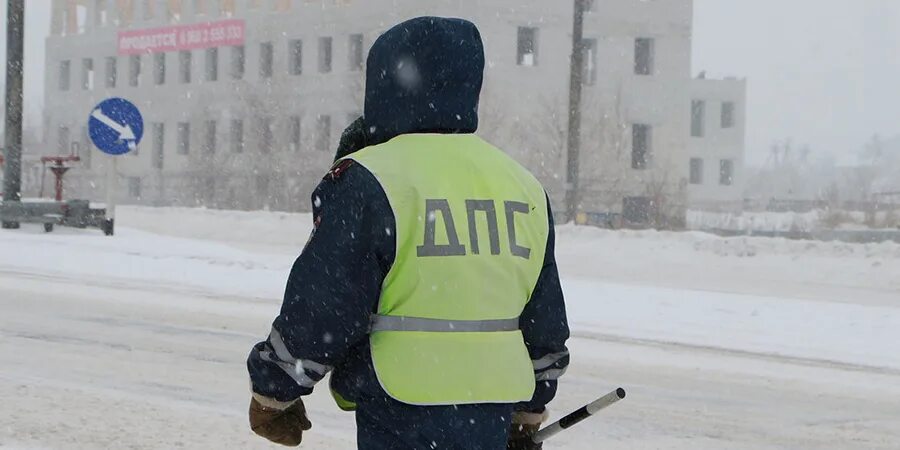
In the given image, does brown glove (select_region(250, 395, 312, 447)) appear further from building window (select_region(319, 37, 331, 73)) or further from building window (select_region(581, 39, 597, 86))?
building window (select_region(319, 37, 331, 73))

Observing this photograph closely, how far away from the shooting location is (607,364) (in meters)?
9.08

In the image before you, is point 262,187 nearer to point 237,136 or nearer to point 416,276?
point 237,136

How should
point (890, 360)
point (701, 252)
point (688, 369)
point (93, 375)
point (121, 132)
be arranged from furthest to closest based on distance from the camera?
point (701, 252) → point (121, 132) → point (890, 360) → point (688, 369) → point (93, 375)

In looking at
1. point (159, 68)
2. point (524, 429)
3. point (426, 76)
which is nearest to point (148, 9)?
point (159, 68)

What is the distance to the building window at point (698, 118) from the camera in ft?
196

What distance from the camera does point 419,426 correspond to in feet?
8.21

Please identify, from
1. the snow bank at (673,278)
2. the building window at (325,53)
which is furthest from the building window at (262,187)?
the snow bank at (673,278)

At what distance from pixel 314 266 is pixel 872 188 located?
115981 mm

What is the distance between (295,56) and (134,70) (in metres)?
10.8

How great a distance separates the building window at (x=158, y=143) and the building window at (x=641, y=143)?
2120 cm

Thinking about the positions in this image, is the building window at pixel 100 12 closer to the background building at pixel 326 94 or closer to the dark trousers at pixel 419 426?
the background building at pixel 326 94

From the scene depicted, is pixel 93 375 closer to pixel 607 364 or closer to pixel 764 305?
pixel 607 364

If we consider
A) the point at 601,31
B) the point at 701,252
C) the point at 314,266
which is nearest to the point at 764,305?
the point at 701,252

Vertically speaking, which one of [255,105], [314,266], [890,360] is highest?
[255,105]
